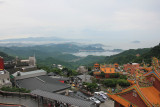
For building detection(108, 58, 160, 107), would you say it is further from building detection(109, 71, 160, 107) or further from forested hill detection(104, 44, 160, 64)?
forested hill detection(104, 44, 160, 64)

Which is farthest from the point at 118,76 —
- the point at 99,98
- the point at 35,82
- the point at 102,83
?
the point at 35,82

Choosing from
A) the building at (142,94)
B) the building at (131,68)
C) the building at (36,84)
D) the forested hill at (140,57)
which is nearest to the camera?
the building at (142,94)

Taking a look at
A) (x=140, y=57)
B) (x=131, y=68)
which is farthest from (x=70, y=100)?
(x=140, y=57)

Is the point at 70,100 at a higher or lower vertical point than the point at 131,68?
higher

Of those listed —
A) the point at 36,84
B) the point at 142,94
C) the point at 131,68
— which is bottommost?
the point at 131,68

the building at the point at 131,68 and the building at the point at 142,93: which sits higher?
the building at the point at 142,93

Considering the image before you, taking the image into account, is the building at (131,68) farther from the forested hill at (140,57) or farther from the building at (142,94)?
A: the forested hill at (140,57)

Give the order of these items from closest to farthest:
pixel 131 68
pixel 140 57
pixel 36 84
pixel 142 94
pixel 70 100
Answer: pixel 70 100 < pixel 142 94 < pixel 36 84 < pixel 131 68 < pixel 140 57

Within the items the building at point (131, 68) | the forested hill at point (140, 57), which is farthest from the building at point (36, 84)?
the forested hill at point (140, 57)

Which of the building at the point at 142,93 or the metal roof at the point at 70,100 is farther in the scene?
the building at the point at 142,93

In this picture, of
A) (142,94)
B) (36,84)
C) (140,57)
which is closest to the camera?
(142,94)

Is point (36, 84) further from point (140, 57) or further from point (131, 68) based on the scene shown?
point (140, 57)
